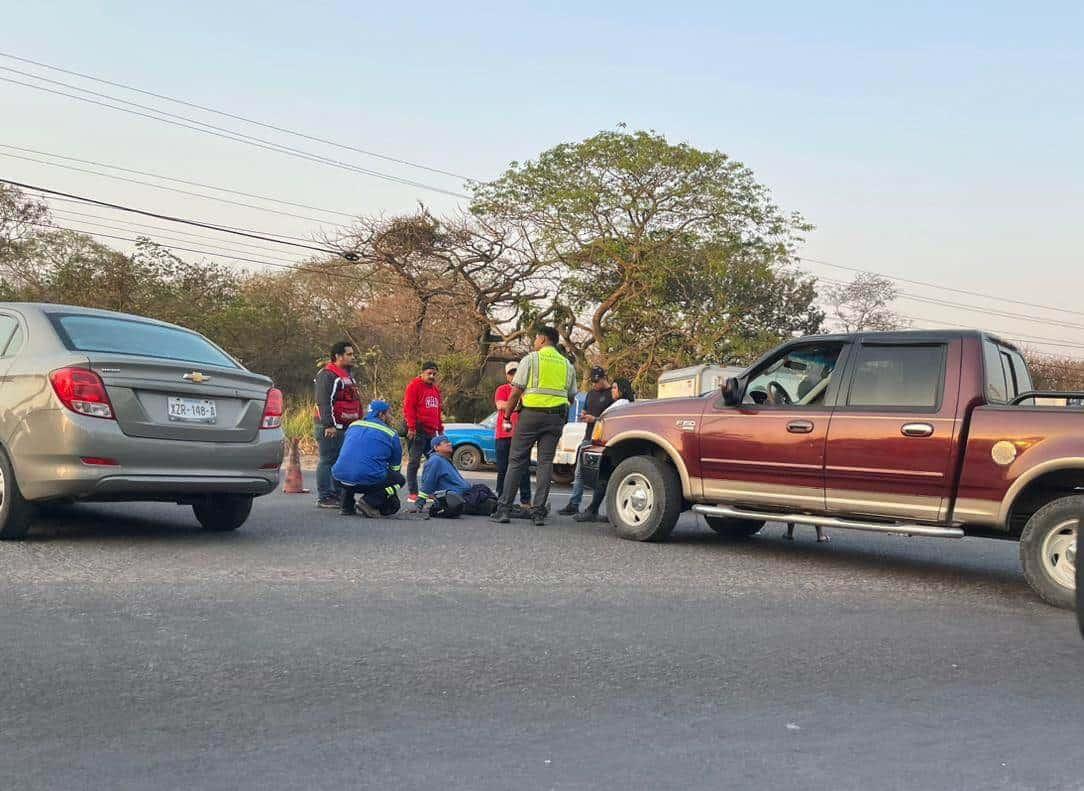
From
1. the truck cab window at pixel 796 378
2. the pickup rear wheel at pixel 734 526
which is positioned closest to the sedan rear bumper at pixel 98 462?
the truck cab window at pixel 796 378

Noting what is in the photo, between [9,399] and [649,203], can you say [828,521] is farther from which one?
[649,203]

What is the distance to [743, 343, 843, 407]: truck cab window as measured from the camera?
29.3ft

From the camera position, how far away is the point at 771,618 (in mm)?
6496

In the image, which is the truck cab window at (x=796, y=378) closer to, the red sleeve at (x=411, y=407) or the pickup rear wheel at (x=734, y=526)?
the pickup rear wheel at (x=734, y=526)

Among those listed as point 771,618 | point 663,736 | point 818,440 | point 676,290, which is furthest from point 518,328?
point 663,736

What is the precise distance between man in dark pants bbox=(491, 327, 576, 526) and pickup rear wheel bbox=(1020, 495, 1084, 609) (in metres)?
4.82

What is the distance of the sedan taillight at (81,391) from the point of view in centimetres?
795

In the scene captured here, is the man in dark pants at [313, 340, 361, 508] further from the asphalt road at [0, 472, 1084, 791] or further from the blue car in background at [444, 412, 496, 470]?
the blue car in background at [444, 412, 496, 470]

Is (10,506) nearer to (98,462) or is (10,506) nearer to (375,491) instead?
(98,462)

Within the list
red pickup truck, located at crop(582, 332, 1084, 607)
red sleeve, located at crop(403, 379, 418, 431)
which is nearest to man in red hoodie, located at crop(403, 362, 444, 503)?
red sleeve, located at crop(403, 379, 418, 431)

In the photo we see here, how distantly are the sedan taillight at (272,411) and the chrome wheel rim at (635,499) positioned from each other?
3.05 metres

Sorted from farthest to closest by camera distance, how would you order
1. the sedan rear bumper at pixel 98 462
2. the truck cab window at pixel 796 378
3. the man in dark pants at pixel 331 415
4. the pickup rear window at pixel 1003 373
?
the man in dark pants at pixel 331 415 < the truck cab window at pixel 796 378 < the pickup rear window at pixel 1003 373 < the sedan rear bumper at pixel 98 462

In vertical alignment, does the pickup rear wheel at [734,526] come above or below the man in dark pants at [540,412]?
below

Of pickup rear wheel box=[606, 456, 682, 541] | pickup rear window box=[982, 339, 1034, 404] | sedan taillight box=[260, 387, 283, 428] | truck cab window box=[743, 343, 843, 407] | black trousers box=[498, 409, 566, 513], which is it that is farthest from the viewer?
black trousers box=[498, 409, 566, 513]
